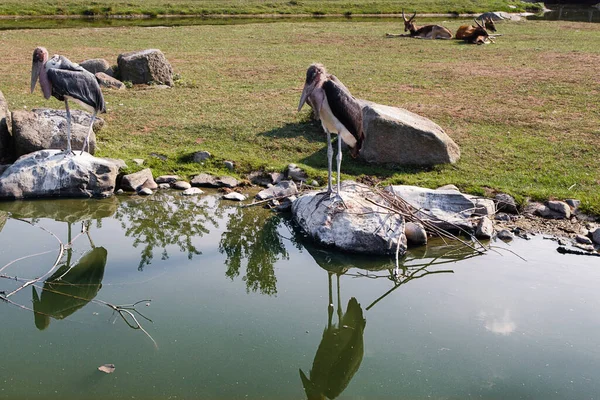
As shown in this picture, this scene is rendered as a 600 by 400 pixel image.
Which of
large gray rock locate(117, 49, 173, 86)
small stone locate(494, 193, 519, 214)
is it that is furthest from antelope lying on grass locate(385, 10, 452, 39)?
small stone locate(494, 193, 519, 214)

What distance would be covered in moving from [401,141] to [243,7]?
24.2 metres

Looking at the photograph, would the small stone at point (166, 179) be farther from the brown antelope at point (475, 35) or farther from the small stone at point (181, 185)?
the brown antelope at point (475, 35)

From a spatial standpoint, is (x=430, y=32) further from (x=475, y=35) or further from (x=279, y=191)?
(x=279, y=191)

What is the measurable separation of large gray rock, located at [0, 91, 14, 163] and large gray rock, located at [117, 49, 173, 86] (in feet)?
14.2

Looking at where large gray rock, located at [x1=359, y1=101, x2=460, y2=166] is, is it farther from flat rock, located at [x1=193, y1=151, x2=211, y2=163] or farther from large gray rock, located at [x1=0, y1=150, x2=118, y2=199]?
large gray rock, located at [x1=0, y1=150, x2=118, y2=199]

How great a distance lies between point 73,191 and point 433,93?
24.7 ft

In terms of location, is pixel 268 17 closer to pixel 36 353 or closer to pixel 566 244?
pixel 566 244

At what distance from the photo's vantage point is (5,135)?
10188 mm

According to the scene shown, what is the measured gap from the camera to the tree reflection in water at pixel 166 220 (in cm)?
851

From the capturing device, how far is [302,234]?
28.6 feet

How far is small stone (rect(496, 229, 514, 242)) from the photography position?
338 inches

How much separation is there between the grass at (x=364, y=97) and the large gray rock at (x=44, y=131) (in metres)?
0.53

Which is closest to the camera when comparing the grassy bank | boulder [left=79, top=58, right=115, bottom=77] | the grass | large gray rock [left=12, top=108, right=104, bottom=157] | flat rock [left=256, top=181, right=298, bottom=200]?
flat rock [left=256, top=181, right=298, bottom=200]

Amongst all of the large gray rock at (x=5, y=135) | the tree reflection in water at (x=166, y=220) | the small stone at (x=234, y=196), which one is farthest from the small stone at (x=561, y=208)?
the large gray rock at (x=5, y=135)
